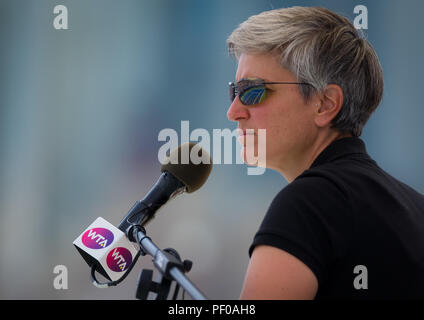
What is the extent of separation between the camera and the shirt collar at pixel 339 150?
1.14m

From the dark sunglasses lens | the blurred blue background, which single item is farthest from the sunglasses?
the blurred blue background

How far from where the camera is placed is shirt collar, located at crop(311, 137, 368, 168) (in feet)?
3.73

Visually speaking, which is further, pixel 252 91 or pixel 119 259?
pixel 252 91

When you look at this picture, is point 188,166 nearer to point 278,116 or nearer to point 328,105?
point 278,116

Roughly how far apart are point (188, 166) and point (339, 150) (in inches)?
15.2

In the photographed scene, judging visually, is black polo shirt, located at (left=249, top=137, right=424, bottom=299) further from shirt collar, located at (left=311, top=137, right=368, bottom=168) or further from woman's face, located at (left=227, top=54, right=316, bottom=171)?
woman's face, located at (left=227, top=54, right=316, bottom=171)

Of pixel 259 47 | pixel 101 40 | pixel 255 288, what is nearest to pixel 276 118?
pixel 259 47

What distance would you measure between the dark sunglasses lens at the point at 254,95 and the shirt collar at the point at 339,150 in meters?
0.24

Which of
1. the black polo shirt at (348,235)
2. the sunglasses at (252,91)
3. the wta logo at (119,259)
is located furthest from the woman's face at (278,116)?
the wta logo at (119,259)

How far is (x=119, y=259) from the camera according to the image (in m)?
1.11

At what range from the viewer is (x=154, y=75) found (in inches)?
125

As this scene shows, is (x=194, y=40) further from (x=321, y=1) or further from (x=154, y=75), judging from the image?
(x=321, y=1)

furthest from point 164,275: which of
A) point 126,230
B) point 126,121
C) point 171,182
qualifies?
point 126,121

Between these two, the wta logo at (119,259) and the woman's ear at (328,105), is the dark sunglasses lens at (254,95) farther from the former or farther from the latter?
the wta logo at (119,259)
